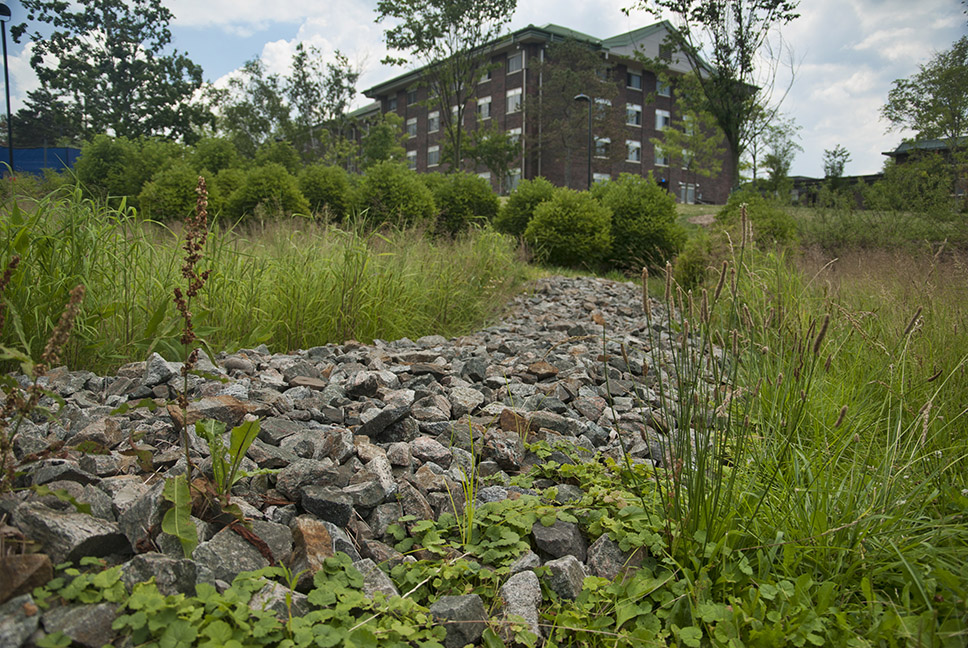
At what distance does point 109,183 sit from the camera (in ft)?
45.5

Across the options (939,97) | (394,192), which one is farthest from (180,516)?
(939,97)

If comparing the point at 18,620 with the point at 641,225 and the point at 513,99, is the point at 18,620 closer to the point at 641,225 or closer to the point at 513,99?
the point at 641,225

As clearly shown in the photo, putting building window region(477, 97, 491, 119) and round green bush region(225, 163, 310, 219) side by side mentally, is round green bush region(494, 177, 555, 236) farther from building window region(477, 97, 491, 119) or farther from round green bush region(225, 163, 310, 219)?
building window region(477, 97, 491, 119)

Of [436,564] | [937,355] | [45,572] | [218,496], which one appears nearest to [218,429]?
[218,496]

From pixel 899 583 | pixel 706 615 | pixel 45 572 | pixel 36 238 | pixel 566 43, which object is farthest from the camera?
pixel 566 43

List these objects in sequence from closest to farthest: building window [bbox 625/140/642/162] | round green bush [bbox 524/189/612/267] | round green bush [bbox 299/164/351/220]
Answer: round green bush [bbox 524/189/612/267]
round green bush [bbox 299/164/351/220]
building window [bbox 625/140/642/162]

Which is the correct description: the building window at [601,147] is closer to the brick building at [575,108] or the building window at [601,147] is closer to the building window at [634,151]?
the brick building at [575,108]

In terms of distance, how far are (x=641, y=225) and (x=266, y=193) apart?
716cm

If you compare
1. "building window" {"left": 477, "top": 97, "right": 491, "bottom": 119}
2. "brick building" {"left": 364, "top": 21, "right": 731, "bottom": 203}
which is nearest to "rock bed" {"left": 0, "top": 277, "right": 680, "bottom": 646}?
"brick building" {"left": 364, "top": 21, "right": 731, "bottom": 203}

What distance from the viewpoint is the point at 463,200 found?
12656 mm

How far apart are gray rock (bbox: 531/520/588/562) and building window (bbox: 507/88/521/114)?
3231 cm

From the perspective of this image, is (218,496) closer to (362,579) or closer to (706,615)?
(362,579)

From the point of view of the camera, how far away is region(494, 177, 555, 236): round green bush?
12125mm

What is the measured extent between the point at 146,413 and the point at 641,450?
1836 mm
